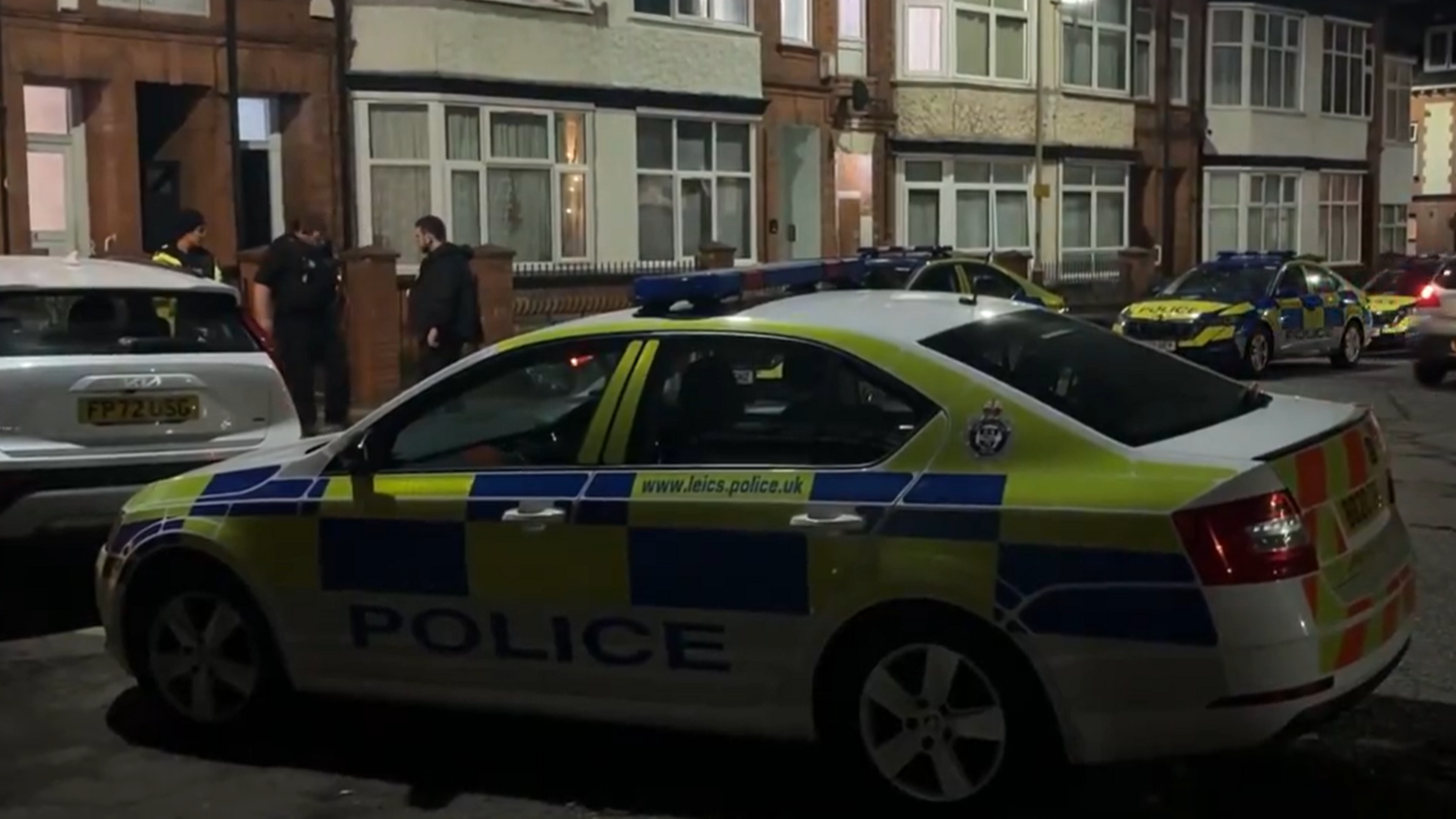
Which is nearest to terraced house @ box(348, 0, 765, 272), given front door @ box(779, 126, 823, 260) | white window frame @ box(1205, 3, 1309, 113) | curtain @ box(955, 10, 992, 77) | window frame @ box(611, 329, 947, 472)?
front door @ box(779, 126, 823, 260)

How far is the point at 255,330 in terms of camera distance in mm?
8797

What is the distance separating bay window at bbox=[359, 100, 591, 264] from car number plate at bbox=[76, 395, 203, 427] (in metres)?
12.2

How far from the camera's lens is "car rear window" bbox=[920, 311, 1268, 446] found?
5074 mm

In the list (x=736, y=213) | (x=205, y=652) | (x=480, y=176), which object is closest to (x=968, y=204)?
(x=736, y=213)

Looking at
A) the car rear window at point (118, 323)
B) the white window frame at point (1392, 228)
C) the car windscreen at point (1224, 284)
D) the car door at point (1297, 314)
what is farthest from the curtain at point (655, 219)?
the white window frame at point (1392, 228)

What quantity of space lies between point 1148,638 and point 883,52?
945 inches

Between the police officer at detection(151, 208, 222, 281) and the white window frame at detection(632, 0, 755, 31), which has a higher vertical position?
the white window frame at detection(632, 0, 755, 31)

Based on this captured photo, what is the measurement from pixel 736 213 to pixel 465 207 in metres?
5.17

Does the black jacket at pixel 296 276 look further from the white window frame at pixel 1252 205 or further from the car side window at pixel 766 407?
the white window frame at pixel 1252 205

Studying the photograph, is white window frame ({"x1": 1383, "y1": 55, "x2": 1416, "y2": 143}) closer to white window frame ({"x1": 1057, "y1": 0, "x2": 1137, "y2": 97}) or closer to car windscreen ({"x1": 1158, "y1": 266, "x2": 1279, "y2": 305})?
white window frame ({"x1": 1057, "y1": 0, "x2": 1137, "y2": 97})

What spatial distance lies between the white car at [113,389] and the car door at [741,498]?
3.41 meters

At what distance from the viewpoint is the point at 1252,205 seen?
3581cm

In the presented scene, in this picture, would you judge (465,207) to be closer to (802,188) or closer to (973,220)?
(802,188)

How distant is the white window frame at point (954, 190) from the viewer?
2841 centimetres
